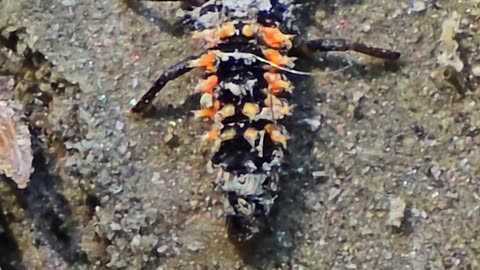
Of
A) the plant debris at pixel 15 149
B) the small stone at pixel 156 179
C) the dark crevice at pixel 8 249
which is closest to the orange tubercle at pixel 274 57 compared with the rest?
the small stone at pixel 156 179

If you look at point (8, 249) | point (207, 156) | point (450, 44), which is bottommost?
point (8, 249)

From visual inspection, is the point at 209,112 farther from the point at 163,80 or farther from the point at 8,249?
the point at 8,249

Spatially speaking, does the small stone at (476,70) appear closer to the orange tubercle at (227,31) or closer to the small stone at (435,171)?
the small stone at (435,171)

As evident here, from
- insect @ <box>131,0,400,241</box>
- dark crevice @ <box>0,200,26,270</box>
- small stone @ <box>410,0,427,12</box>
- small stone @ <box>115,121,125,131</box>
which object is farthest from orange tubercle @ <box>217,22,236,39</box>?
dark crevice @ <box>0,200,26,270</box>

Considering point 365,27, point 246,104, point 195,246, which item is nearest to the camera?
point 246,104

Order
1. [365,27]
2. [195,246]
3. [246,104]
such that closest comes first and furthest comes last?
[246,104], [195,246], [365,27]

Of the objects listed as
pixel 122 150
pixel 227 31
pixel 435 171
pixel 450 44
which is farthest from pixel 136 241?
pixel 450 44

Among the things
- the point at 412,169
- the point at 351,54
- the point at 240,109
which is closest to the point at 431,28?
the point at 351,54
